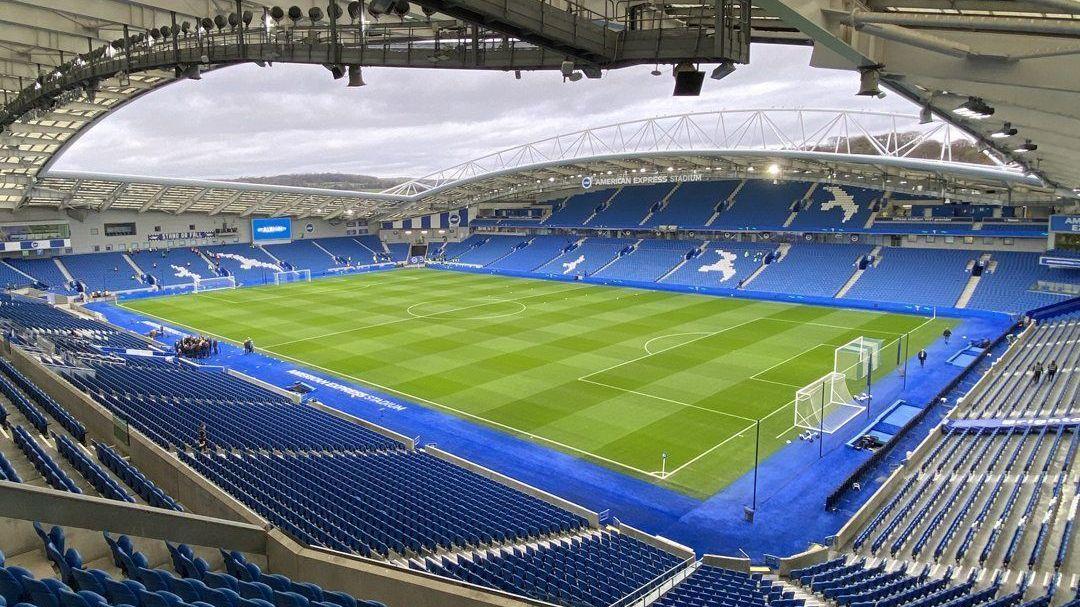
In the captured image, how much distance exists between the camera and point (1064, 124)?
393 inches

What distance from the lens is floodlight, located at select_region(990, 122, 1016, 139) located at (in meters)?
13.4

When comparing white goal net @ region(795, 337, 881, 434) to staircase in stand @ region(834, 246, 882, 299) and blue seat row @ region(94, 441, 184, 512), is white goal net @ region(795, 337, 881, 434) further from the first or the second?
staircase in stand @ region(834, 246, 882, 299)

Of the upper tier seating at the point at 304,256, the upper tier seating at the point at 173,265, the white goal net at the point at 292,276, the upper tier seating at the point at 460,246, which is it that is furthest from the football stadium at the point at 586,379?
the upper tier seating at the point at 460,246

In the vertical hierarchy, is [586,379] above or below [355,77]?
below

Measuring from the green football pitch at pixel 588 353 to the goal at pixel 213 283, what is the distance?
8.88 feet

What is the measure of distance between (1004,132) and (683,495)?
10892mm

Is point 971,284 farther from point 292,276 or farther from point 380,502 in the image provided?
point 292,276

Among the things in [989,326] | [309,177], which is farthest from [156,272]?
[309,177]

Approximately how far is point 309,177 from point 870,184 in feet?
476

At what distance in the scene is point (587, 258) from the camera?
60375 millimetres

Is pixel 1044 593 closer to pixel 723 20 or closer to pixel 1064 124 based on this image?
pixel 1064 124

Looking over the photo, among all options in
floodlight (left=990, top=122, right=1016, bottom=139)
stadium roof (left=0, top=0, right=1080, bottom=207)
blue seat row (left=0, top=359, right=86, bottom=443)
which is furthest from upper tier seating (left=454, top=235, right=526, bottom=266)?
floodlight (left=990, top=122, right=1016, bottom=139)

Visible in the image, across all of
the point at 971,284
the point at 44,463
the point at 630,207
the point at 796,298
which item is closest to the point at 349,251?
the point at 630,207

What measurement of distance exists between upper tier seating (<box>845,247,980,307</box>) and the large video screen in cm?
5232
